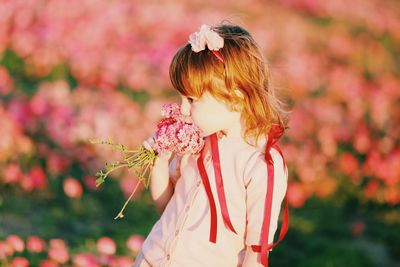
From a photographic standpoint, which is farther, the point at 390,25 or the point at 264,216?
the point at 390,25

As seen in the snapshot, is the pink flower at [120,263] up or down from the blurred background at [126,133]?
down

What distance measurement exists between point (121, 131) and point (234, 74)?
3.07 m

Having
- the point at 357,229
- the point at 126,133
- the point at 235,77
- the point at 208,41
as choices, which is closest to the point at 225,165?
the point at 235,77

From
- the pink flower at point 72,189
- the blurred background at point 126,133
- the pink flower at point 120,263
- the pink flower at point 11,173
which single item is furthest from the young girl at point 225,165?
the pink flower at point 11,173

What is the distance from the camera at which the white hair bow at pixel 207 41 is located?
2.23 meters

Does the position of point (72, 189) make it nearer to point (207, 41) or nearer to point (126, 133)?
point (126, 133)

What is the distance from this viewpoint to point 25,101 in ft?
18.1

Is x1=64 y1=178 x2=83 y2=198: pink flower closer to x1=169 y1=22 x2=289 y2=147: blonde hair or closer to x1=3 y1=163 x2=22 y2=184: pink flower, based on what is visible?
x1=3 y1=163 x2=22 y2=184: pink flower

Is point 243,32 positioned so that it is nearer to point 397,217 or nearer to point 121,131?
point 121,131

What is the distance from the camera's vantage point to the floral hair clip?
2.23 meters

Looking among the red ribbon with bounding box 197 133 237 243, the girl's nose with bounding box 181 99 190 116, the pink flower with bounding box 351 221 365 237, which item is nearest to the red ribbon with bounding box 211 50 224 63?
the girl's nose with bounding box 181 99 190 116

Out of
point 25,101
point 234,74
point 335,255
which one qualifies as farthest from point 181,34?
point 234,74

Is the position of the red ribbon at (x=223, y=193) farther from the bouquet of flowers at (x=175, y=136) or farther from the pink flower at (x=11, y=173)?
the pink flower at (x=11, y=173)

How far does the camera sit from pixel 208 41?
2.24 meters
